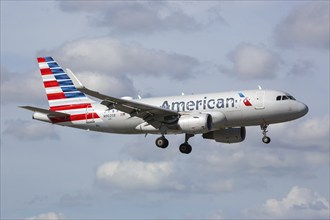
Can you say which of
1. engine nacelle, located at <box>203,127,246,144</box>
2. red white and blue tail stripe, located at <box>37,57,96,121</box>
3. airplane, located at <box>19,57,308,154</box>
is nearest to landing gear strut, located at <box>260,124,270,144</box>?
airplane, located at <box>19,57,308,154</box>

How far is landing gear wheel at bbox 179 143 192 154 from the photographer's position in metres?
77.9

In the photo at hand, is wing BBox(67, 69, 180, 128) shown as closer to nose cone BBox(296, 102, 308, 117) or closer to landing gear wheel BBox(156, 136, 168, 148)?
landing gear wheel BBox(156, 136, 168, 148)

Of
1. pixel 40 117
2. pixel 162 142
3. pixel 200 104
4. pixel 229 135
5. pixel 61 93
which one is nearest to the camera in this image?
pixel 200 104

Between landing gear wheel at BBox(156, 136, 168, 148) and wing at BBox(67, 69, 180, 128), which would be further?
landing gear wheel at BBox(156, 136, 168, 148)

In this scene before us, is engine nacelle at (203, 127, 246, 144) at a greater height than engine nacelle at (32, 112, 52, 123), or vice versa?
engine nacelle at (32, 112, 52, 123)

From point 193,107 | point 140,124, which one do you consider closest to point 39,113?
point 140,124

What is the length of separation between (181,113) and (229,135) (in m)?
7.12

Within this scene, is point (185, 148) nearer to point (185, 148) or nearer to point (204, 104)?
point (185, 148)

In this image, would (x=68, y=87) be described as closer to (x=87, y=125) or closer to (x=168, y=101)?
(x=87, y=125)

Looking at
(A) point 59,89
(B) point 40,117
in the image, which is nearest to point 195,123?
(B) point 40,117

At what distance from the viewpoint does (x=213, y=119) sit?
2857 inches

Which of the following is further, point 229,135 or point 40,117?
point 40,117

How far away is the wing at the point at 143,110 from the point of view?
71.5m

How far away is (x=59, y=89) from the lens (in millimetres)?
82625
